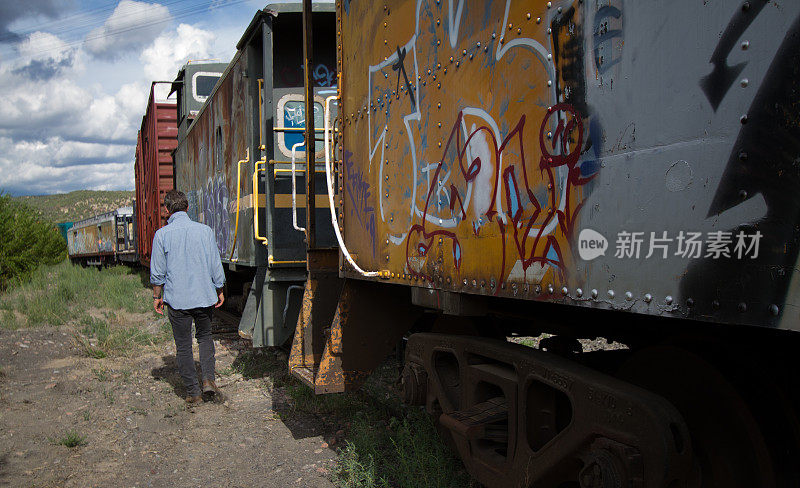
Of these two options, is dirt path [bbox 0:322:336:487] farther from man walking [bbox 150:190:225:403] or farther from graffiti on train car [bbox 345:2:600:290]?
graffiti on train car [bbox 345:2:600:290]

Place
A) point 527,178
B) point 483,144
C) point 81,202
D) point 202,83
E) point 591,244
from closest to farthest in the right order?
1. point 591,244
2. point 527,178
3. point 483,144
4. point 202,83
5. point 81,202

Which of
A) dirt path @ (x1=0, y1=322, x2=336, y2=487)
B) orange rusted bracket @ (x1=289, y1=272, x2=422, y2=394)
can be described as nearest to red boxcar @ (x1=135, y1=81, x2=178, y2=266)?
dirt path @ (x1=0, y1=322, x2=336, y2=487)

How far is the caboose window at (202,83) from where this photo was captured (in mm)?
11453

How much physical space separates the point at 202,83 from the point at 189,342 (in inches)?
A: 269

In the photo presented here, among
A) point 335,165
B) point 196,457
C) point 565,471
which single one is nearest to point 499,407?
point 565,471

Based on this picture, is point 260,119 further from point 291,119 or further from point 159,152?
point 159,152


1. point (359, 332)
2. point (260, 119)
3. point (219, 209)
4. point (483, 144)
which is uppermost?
point (260, 119)

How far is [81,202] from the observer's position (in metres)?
98.5

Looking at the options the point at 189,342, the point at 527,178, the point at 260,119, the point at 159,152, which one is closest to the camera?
the point at 527,178

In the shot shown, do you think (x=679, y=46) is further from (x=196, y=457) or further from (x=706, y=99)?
(x=196, y=457)

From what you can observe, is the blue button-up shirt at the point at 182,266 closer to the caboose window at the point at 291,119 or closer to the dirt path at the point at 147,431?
the dirt path at the point at 147,431

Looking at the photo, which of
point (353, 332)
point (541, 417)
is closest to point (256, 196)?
point (353, 332)

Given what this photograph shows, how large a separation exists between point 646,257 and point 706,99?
1.41ft

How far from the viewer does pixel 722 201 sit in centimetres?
149
